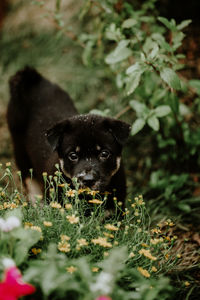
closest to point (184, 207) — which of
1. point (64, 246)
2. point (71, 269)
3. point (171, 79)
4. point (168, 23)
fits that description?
point (171, 79)

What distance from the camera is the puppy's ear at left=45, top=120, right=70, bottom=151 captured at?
3.82m

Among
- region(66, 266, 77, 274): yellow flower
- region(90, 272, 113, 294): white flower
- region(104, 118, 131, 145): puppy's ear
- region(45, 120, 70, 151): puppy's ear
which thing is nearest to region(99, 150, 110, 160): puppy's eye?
region(104, 118, 131, 145): puppy's ear

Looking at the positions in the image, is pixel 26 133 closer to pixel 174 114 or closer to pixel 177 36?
pixel 174 114

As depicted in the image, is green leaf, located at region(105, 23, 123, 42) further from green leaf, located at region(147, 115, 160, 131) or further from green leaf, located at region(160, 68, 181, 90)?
green leaf, located at region(147, 115, 160, 131)

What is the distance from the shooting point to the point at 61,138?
13.1ft

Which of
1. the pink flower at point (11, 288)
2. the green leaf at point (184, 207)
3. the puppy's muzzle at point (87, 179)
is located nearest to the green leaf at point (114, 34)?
the puppy's muzzle at point (87, 179)

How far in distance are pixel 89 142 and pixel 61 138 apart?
346mm

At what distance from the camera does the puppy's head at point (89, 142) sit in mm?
3832

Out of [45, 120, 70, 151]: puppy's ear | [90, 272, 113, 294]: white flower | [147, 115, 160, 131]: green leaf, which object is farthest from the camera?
[147, 115, 160, 131]: green leaf

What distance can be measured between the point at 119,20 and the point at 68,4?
4.38m

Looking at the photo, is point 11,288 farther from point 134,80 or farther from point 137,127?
point 137,127

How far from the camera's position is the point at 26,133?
500 cm

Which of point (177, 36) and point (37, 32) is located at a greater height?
point (177, 36)

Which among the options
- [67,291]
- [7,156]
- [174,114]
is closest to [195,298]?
[67,291]
